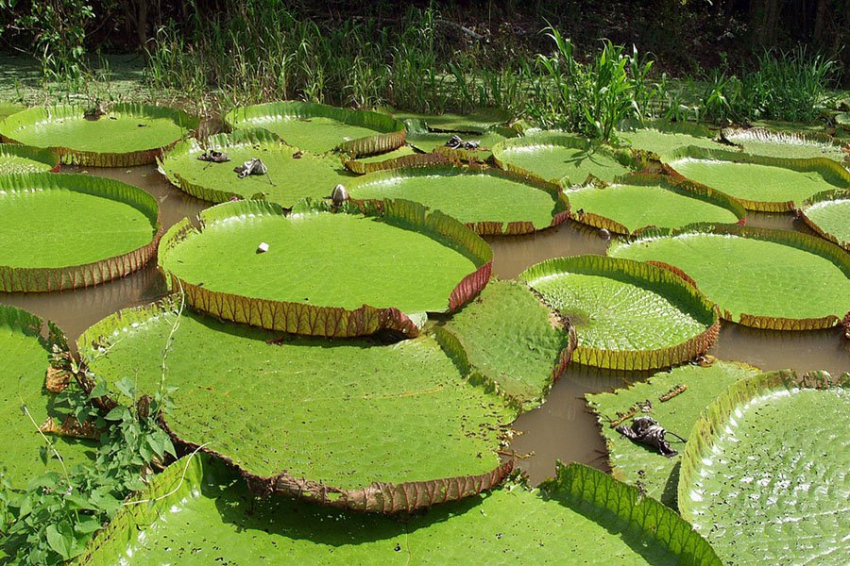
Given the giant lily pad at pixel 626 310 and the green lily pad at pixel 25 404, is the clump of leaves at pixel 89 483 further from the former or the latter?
the giant lily pad at pixel 626 310

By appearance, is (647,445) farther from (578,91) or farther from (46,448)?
(578,91)

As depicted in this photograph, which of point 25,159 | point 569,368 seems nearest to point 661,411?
point 569,368

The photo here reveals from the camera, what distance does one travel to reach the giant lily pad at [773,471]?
2.46m

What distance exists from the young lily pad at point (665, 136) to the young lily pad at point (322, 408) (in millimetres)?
3640

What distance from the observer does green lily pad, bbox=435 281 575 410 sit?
3.19m

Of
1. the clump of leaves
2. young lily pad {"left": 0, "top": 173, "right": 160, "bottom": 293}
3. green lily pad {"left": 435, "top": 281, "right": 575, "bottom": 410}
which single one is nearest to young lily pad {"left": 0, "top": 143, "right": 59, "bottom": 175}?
young lily pad {"left": 0, "top": 173, "right": 160, "bottom": 293}

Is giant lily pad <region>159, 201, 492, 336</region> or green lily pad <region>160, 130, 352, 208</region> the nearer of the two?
giant lily pad <region>159, 201, 492, 336</region>

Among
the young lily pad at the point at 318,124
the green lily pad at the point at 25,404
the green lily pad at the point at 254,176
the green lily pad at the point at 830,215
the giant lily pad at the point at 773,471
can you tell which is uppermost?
the young lily pad at the point at 318,124

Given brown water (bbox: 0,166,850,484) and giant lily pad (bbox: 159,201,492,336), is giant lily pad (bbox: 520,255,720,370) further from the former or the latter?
giant lily pad (bbox: 159,201,492,336)

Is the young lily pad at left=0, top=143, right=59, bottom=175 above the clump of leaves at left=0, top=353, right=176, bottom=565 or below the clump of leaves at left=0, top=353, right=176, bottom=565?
above

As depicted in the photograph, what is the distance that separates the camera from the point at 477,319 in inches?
142

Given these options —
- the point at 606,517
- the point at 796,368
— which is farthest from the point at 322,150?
the point at 606,517

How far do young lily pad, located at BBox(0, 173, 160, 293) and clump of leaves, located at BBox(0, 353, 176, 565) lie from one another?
1.15 metres

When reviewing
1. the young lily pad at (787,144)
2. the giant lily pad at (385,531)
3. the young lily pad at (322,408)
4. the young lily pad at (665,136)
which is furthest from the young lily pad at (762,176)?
the giant lily pad at (385,531)
